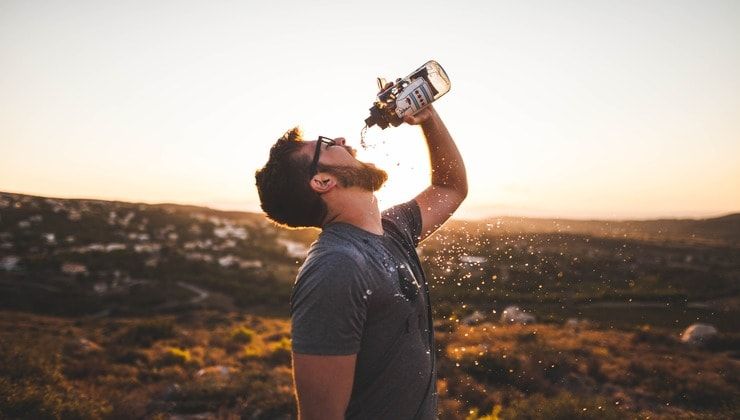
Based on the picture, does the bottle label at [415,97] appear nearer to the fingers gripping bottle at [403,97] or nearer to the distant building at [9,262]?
the fingers gripping bottle at [403,97]

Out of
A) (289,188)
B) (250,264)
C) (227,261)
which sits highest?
(289,188)

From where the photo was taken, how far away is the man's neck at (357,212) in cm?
205

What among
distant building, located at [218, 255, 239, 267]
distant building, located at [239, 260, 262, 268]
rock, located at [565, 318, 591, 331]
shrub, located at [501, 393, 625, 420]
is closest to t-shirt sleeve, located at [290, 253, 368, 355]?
shrub, located at [501, 393, 625, 420]

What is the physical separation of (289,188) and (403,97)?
45.6 inches

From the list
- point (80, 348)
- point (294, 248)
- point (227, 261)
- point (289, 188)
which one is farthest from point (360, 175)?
point (294, 248)

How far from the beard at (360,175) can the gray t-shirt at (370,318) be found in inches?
11.9

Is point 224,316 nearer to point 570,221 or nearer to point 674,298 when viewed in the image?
point 674,298

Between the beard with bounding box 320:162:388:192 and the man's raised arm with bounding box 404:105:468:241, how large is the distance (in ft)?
1.85

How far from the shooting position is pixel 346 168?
2.25 metres

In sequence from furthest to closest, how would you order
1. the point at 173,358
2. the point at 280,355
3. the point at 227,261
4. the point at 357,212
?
the point at 227,261
the point at 280,355
the point at 173,358
the point at 357,212

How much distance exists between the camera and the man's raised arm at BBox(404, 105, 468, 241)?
2.85m

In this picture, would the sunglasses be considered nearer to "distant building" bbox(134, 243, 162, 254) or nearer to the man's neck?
the man's neck

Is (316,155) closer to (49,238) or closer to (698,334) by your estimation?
(698,334)

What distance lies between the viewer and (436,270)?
132ft
